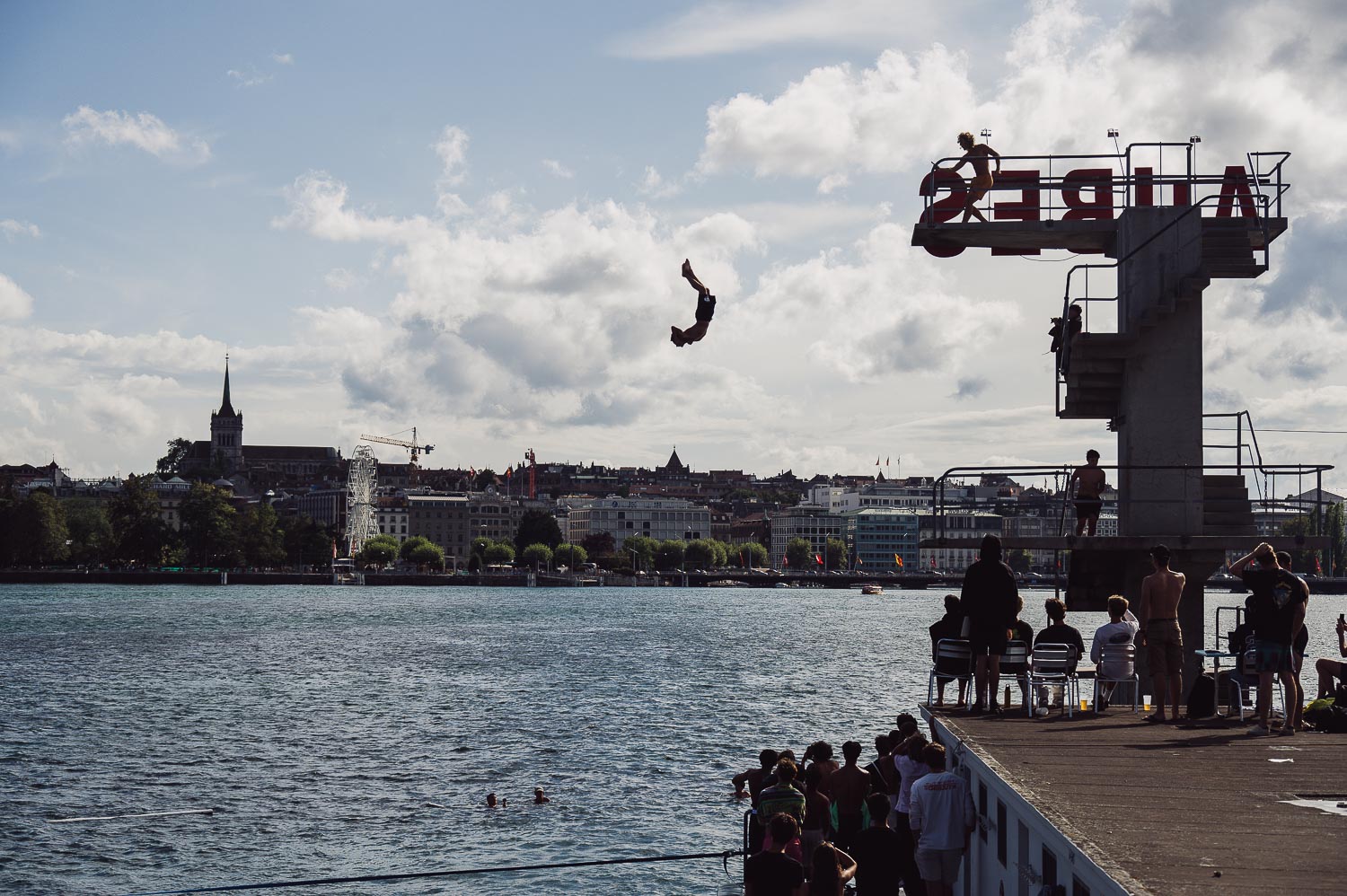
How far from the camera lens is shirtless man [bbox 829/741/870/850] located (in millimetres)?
16953

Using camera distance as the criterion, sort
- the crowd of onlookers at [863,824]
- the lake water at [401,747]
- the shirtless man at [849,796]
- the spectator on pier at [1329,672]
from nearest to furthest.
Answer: the crowd of onlookers at [863,824]
the shirtless man at [849,796]
the spectator on pier at [1329,672]
the lake water at [401,747]

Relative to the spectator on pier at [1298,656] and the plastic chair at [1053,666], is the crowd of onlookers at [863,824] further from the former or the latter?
the spectator on pier at [1298,656]

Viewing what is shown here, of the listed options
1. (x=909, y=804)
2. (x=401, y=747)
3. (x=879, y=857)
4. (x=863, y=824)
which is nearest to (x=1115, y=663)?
(x=863, y=824)

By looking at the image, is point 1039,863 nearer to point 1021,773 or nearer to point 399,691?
point 1021,773

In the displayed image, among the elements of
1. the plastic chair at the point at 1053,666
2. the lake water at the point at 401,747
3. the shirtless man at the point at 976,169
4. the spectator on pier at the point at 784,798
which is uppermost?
the shirtless man at the point at 976,169

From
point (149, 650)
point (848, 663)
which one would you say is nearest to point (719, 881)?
point (848, 663)

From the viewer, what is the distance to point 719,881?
91.4 feet

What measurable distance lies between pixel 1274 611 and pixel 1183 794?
14.7ft

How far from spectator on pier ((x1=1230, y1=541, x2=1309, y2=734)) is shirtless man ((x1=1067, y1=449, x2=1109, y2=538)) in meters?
6.30

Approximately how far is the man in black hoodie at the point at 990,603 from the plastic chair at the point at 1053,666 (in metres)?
0.42

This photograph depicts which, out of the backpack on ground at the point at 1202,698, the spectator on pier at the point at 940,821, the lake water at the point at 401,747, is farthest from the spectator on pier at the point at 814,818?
the lake water at the point at 401,747

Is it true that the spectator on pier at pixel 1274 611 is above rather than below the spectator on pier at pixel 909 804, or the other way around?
above

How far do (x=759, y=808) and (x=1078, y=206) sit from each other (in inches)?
534

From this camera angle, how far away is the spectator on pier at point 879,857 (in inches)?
554
